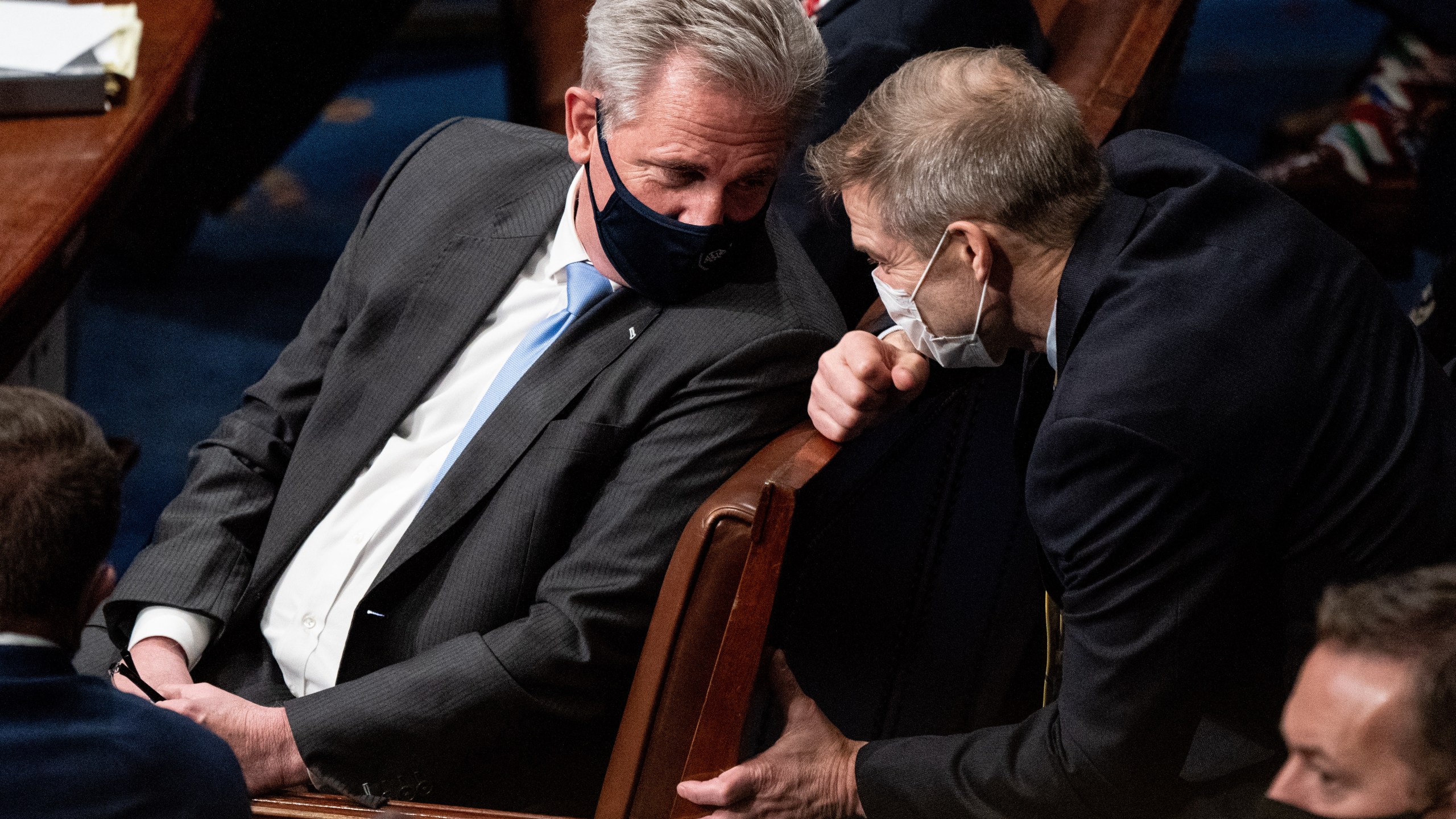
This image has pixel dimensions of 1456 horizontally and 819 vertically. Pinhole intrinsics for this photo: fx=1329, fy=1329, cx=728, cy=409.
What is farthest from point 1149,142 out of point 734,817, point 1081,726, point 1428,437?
point 734,817

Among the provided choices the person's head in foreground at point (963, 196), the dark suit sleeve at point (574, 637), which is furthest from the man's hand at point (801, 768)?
the person's head in foreground at point (963, 196)

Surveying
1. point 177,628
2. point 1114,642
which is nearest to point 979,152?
point 1114,642

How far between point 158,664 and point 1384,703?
4.59 ft

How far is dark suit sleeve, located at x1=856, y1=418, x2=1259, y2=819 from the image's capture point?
129cm

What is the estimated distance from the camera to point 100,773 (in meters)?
1.02

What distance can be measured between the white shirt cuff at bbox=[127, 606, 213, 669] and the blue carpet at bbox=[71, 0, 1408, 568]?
1.13 m

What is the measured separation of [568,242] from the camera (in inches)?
70.6

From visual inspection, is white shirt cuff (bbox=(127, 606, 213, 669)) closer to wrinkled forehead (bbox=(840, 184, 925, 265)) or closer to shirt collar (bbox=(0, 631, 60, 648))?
shirt collar (bbox=(0, 631, 60, 648))

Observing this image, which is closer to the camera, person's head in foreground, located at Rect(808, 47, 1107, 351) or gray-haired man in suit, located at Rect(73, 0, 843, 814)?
person's head in foreground, located at Rect(808, 47, 1107, 351)

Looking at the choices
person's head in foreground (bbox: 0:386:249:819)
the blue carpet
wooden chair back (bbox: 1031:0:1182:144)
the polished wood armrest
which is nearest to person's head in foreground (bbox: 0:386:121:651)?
person's head in foreground (bbox: 0:386:249:819)

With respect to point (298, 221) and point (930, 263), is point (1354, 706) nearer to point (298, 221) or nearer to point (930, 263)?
point (930, 263)

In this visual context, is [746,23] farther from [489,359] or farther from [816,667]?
[816,667]

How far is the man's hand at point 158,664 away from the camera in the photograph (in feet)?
5.38

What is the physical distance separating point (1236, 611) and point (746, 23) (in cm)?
87
